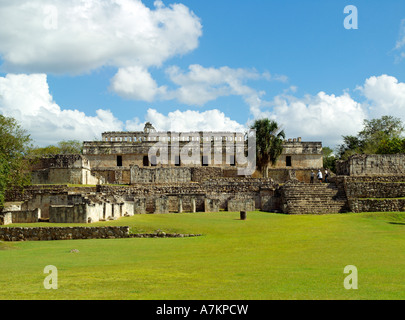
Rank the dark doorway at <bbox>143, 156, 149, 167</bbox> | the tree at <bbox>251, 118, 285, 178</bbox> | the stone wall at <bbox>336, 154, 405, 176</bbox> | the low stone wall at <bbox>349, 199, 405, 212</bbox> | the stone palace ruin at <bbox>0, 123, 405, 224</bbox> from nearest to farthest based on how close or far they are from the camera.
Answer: the low stone wall at <bbox>349, 199, 405, 212</bbox> → the stone palace ruin at <bbox>0, 123, 405, 224</bbox> → the stone wall at <bbox>336, 154, 405, 176</bbox> → the tree at <bbox>251, 118, 285, 178</bbox> → the dark doorway at <bbox>143, 156, 149, 167</bbox>

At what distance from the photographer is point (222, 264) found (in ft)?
29.8

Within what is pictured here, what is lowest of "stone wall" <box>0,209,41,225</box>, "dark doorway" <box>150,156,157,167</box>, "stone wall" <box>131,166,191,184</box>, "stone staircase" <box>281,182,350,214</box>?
"stone wall" <box>0,209,41,225</box>

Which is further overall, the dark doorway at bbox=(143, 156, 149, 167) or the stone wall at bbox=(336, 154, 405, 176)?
the dark doorway at bbox=(143, 156, 149, 167)

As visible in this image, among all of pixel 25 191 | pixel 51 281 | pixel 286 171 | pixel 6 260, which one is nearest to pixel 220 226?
pixel 6 260

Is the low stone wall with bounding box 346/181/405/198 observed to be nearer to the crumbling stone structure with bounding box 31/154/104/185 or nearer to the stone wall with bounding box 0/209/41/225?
the stone wall with bounding box 0/209/41/225

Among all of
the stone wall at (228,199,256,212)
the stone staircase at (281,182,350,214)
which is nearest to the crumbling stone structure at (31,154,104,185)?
the stone wall at (228,199,256,212)

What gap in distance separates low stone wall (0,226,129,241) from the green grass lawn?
101 centimetres

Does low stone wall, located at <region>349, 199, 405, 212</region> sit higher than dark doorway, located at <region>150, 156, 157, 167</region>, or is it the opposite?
dark doorway, located at <region>150, 156, 157, 167</region>

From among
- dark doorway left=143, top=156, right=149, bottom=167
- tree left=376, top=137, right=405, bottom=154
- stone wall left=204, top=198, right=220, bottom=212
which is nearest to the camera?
stone wall left=204, top=198, right=220, bottom=212

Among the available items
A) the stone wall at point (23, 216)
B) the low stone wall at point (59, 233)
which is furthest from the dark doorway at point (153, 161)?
the low stone wall at point (59, 233)

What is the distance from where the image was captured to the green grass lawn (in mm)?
6344

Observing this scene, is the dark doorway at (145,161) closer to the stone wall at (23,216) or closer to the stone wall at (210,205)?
the stone wall at (210,205)

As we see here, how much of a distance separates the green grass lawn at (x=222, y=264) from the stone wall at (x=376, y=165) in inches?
566
